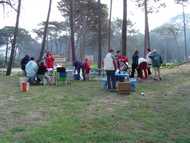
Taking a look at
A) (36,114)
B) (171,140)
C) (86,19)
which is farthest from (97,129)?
(86,19)

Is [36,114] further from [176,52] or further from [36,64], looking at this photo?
[176,52]

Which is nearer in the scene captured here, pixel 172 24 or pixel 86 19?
pixel 86 19

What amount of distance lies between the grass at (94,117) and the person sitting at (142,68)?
5125 millimetres

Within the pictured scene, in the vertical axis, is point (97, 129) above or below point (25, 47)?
below

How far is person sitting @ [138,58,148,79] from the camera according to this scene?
21.2 metres

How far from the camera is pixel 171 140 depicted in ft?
27.8

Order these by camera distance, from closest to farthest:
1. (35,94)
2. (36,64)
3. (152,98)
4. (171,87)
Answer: (152,98)
(35,94)
(171,87)
(36,64)

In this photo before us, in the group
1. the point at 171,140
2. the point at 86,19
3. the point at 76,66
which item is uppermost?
the point at 86,19

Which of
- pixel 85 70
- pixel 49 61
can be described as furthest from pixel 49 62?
pixel 85 70

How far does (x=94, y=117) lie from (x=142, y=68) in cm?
1124

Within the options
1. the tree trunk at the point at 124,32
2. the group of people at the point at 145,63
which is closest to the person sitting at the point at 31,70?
the group of people at the point at 145,63

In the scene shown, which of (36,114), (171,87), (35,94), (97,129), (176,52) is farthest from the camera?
(176,52)

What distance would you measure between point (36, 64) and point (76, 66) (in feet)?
9.61

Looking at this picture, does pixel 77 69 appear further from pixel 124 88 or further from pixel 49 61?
pixel 124 88
